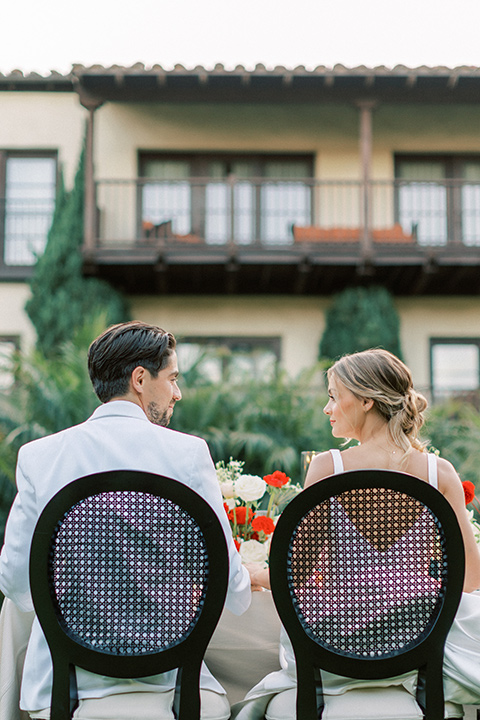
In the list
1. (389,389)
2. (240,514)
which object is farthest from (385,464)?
(240,514)

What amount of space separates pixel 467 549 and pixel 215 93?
10254 millimetres

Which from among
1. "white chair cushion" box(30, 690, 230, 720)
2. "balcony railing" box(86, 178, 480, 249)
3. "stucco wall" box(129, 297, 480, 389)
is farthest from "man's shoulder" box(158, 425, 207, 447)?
"stucco wall" box(129, 297, 480, 389)

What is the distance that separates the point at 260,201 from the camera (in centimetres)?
1190

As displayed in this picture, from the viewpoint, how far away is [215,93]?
10.9m

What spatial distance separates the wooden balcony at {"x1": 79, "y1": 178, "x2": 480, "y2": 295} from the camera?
35.1ft

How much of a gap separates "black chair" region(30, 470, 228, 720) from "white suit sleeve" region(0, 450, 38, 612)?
174 mm

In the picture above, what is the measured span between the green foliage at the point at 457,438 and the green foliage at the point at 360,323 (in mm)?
2449

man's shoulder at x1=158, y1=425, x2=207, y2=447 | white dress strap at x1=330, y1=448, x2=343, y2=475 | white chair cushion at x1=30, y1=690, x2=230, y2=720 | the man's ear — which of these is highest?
the man's ear

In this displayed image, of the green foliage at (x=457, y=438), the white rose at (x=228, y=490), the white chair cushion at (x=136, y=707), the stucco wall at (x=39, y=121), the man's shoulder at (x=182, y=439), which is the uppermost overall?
the stucco wall at (x=39, y=121)

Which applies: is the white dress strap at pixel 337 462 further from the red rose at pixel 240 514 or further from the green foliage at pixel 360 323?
the green foliage at pixel 360 323

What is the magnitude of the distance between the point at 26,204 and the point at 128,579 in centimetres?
1140

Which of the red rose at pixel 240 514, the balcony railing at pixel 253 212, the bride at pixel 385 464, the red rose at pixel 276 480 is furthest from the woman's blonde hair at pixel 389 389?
the balcony railing at pixel 253 212

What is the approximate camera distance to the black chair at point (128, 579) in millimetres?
1510

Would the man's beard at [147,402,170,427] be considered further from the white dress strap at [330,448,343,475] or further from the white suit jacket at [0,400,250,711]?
the white dress strap at [330,448,343,475]
